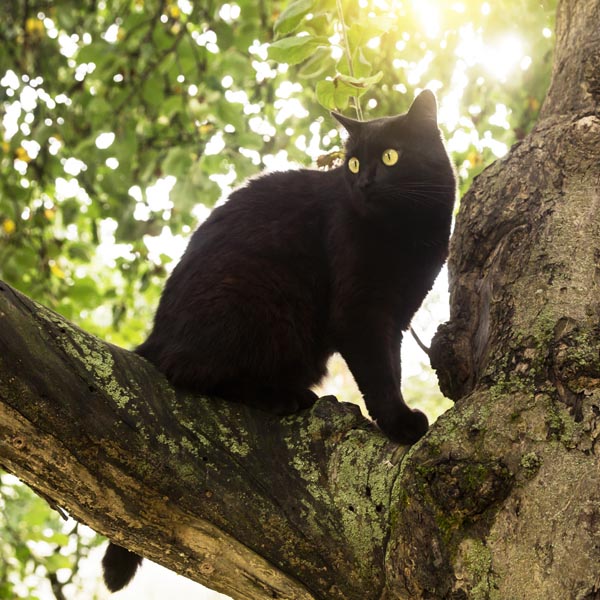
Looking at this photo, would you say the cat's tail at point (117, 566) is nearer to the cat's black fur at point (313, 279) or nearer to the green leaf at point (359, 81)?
the cat's black fur at point (313, 279)

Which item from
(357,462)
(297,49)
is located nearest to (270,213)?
(297,49)

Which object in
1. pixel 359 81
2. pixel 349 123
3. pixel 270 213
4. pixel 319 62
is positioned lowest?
pixel 270 213

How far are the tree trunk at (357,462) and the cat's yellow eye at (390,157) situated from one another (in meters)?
0.87

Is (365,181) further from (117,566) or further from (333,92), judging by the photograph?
(117,566)

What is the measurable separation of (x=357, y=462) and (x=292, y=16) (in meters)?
1.37

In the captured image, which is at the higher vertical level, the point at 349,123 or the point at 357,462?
the point at 349,123

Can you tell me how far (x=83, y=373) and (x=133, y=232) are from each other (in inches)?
96.5

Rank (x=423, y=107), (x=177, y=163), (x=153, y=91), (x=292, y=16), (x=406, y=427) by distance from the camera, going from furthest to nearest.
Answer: (x=153, y=91) < (x=177, y=163) < (x=423, y=107) < (x=292, y=16) < (x=406, y=427)

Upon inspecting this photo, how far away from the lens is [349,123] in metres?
2.62

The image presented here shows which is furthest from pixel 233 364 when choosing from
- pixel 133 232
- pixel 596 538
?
pixel 133 232

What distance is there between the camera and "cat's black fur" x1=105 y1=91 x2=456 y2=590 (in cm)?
205

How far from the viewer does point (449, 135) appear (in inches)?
156

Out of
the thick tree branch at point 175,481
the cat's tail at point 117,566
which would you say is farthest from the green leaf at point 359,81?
the cat's tail at point 117,566

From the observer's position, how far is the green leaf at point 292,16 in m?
2.14
